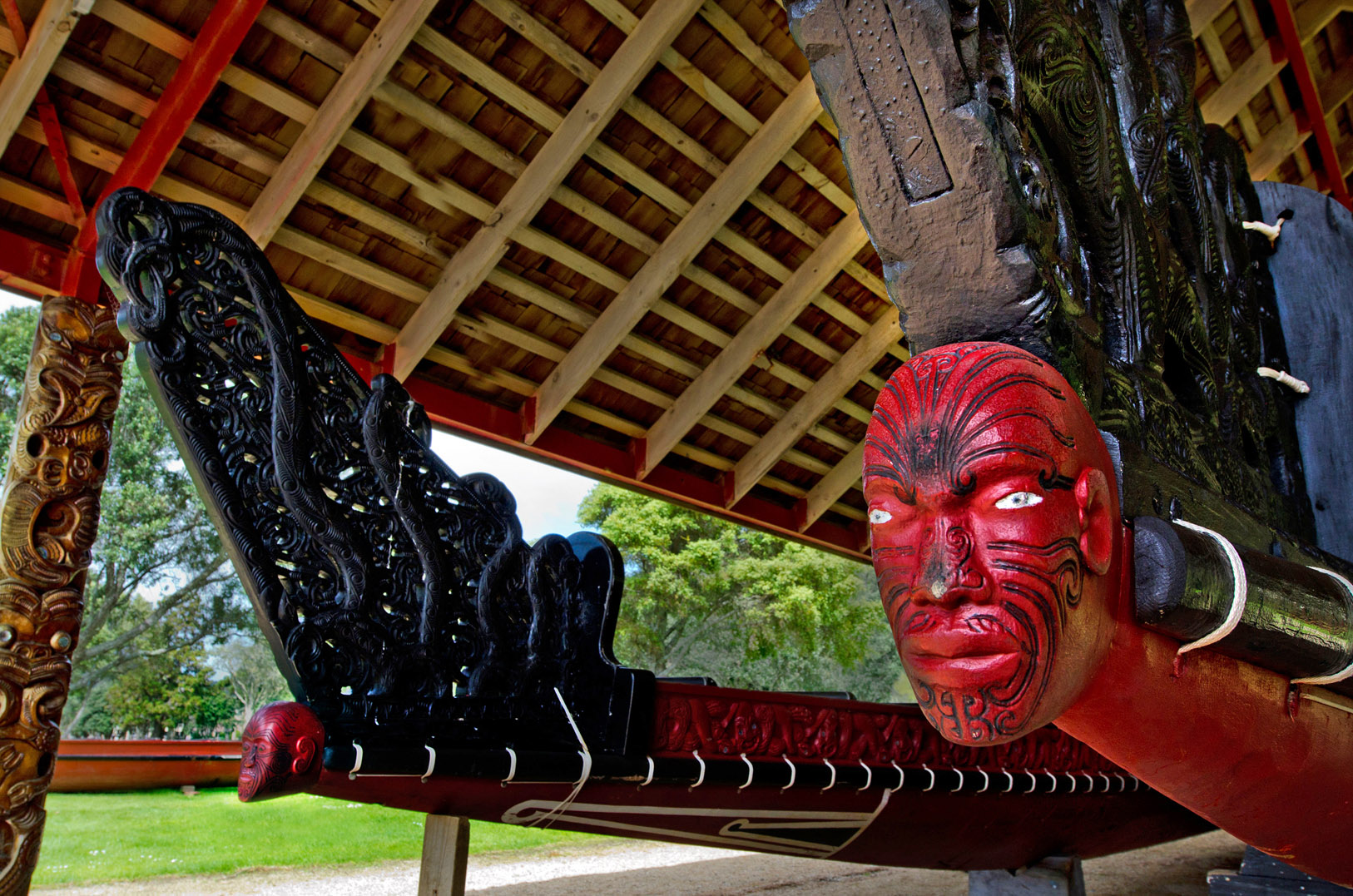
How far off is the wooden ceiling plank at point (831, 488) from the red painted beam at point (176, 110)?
4.13 meters

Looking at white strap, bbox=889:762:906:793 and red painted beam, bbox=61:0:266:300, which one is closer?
white strap, bbox=889:762:906:793

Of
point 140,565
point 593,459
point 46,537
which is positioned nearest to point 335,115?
point 46,537

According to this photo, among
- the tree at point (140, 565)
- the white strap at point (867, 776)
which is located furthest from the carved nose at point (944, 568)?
the tree at point (140, 565)

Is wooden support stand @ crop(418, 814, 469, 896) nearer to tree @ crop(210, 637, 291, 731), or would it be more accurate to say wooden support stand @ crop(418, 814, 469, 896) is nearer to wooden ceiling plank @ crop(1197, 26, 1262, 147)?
wooden ceiling plank @ crop(1197, 26, 1262, 147)

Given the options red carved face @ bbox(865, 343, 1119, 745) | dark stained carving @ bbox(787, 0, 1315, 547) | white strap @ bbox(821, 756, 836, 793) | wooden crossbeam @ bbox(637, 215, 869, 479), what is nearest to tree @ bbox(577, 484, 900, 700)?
wooden crossbeam @ bbox(637, 215, 869, 479)

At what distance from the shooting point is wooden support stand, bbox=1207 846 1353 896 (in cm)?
197

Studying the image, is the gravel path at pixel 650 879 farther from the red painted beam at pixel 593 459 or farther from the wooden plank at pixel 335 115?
the wooden plank at pixel 335 115

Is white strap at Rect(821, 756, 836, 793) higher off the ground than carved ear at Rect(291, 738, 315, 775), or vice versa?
carved ear at Rect(291, 738, 315, 775)

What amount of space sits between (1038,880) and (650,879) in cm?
A: 180

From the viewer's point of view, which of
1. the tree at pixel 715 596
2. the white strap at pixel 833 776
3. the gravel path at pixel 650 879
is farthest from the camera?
the tree at pixel 715 596

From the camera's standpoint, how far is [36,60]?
2729mm

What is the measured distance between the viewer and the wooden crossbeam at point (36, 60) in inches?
105

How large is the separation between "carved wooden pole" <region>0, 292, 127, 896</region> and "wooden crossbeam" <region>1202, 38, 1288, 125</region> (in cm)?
544

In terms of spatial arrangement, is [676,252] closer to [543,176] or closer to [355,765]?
[543,176]
